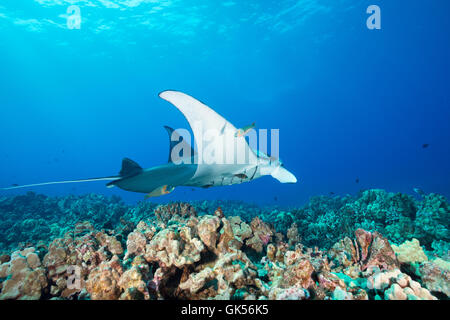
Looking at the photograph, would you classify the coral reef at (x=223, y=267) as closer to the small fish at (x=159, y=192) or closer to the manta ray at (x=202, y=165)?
the small fish at (x=159, y=192)

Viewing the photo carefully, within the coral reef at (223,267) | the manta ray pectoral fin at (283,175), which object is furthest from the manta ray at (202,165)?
the coral reef at (223,267)

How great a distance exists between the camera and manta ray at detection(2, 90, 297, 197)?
2.93m

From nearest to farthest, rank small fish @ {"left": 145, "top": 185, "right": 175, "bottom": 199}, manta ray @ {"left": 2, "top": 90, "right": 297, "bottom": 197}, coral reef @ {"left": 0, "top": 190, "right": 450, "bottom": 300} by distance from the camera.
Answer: coral reef @ {"left": 0, "top": 190, "right": 450, "bottom": 300} < manta ray @ {"left": 2, "top": 90, "right": 297, "bottom": 197} < small fish @ {"left": 145, "top": 185, "right": 175, "bottom": 199}

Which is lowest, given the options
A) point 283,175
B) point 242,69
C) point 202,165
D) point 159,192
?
point 159,192

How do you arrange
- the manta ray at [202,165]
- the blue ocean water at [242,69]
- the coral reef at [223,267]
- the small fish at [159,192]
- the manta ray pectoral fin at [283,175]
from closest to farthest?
the coral reef at [223,267] → the manta ray at [202,165] → the small fish at [159,192] → the manta ray pectoral fin at [283,175] → the blue ocean water at [242,69]

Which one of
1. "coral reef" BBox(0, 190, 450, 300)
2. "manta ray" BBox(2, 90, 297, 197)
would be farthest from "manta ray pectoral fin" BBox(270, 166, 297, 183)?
"coral reef" BBox(0, 190, 450, 300)

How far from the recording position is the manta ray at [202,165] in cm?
293

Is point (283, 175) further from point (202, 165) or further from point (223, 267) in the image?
point (223, 267)

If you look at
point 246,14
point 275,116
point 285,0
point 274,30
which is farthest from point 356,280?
point 275,116

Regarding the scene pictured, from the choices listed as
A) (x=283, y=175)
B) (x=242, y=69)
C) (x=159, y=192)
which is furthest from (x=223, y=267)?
(x=242, y=69)

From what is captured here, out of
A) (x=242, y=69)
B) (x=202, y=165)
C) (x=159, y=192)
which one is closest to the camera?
(x=159, y=192)

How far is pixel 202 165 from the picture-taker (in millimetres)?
3555

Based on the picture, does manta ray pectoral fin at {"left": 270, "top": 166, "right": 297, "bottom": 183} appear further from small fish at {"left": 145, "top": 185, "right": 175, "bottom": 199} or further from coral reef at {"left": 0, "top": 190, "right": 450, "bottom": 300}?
small fish at {"left": 145, "top": 185, "right": 175, "bottom": 199}
